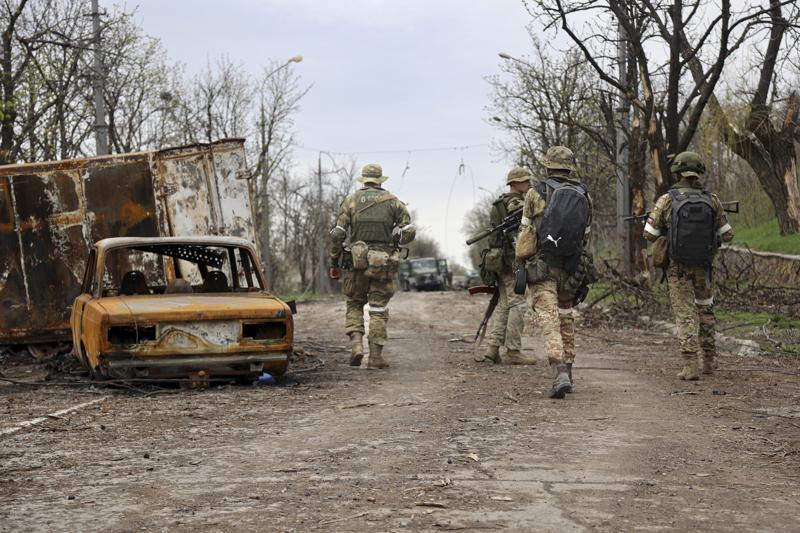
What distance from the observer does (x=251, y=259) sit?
10.8 metres

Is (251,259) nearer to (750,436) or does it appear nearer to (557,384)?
(557,384)

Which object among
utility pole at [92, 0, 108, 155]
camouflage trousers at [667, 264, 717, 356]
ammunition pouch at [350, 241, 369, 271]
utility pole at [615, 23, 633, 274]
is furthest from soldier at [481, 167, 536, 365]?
utility pole at [92, 0, 108, 155]

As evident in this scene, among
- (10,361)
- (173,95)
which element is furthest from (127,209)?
(173,95)

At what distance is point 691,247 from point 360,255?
11.1 feet

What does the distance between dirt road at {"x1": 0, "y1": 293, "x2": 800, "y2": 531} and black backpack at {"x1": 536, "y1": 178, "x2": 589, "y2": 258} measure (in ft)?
3.94

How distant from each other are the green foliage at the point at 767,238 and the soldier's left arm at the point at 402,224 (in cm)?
998

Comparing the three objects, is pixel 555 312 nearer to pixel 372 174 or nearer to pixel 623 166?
pixel 372 174

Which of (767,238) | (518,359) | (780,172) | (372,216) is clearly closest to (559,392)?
(518,359)

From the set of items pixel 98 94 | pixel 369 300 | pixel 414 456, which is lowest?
pixel 414 456

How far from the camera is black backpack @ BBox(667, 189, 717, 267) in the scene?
9844mm

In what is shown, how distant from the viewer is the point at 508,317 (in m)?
11.6

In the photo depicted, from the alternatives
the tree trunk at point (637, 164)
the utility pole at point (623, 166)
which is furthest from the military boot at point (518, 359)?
the utility pole at point (623, 166)

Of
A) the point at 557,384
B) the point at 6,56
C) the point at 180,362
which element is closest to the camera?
the point at 557,384

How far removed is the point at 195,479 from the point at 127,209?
28.0 feet
